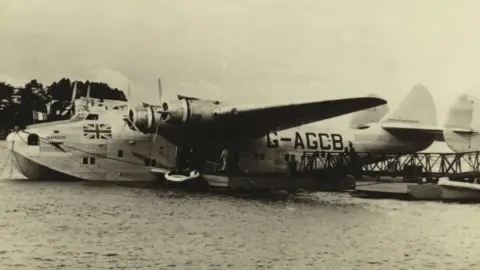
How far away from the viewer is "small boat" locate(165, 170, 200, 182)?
18.8m

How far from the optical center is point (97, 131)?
20.0 meters

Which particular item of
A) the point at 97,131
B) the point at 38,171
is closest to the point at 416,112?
the point at 97,131

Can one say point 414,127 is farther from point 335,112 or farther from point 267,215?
point 267,215

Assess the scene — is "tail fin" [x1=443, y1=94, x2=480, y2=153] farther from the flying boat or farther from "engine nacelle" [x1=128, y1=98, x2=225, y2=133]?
"engine nacelle" [x1=128, y1=98, x2=225, y2=133]

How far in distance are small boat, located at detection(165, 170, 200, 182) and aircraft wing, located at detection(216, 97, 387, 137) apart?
168 cm

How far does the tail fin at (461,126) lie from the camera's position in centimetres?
1853

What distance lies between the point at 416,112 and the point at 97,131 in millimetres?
11903

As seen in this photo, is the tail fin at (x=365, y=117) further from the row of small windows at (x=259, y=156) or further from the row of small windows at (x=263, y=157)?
the row of small windows at (x=259, y=156)

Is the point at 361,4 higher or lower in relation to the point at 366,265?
higher

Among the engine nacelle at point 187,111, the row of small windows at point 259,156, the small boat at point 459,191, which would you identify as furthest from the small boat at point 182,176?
the small boat at point 459,191

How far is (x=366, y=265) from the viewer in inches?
345

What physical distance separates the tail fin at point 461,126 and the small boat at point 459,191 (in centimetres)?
175

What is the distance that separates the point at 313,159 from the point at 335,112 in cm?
333

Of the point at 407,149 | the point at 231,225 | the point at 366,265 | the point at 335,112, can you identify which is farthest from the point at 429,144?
the point at 366,265
